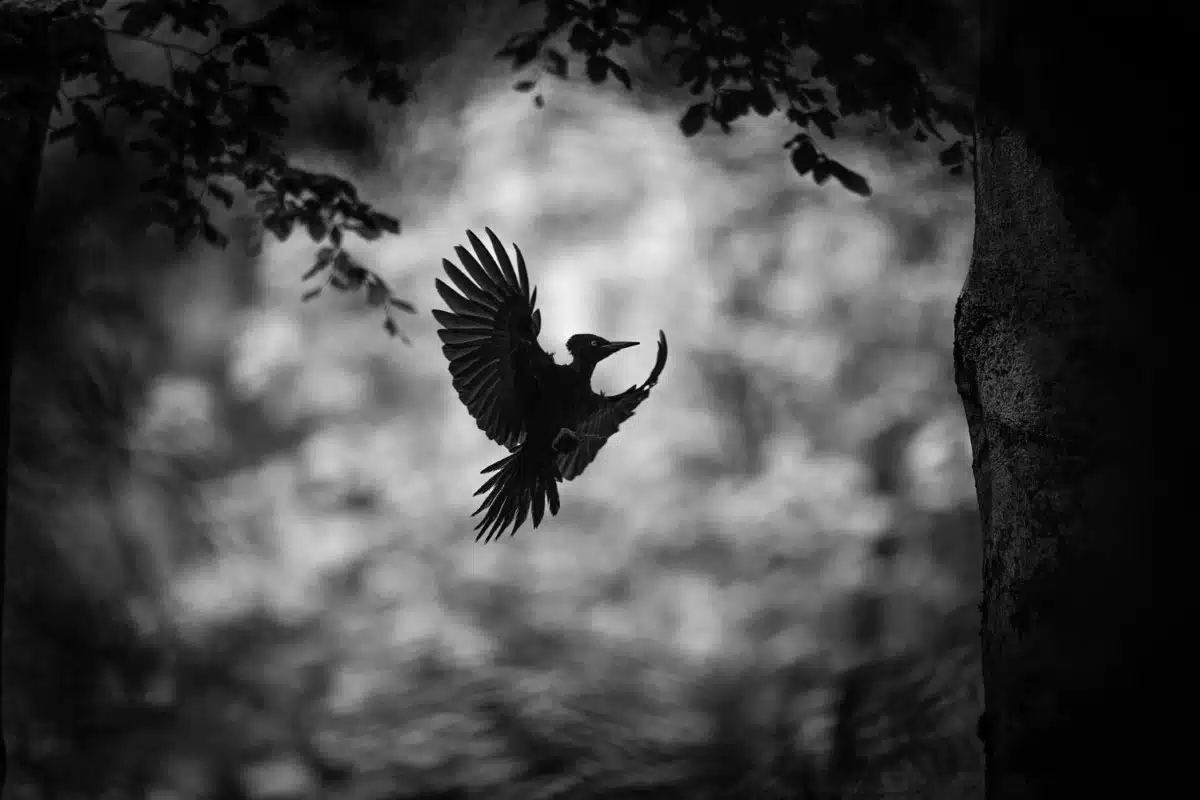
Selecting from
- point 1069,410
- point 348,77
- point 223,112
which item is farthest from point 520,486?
point 348,77

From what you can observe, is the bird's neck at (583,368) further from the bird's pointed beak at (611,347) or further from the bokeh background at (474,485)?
the bokeh background at (474,485)

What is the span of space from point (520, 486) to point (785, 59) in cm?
189

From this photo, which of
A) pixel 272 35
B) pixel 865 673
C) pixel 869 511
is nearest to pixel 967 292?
pixel 272 35

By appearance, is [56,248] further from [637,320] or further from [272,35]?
[637,320]

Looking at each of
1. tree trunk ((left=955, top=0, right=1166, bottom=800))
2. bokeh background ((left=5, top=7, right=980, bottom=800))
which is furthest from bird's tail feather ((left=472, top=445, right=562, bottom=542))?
bokeh background ((left=5, top=7, right=980, bottom=800))

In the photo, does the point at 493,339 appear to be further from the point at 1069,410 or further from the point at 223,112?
the point at 223,112

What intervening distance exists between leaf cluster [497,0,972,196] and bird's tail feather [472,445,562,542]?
125cm

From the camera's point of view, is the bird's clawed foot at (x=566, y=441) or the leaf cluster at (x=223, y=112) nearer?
the bird's clawed foot at (x=566, y=441)

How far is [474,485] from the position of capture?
9.01 feet

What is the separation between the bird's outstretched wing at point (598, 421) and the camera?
984mm

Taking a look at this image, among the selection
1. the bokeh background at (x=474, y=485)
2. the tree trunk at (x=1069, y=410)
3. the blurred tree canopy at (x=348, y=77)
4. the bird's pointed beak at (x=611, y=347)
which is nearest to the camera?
the tree trunk at (x=1069, y=410)

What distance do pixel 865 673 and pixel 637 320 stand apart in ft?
4.03

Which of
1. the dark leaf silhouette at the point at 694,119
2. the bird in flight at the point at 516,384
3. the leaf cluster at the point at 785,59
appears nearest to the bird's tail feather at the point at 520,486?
the bird in flight at the point at 516,384

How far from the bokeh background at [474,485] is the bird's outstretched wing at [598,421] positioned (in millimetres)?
1681
